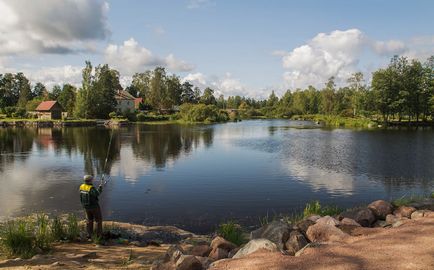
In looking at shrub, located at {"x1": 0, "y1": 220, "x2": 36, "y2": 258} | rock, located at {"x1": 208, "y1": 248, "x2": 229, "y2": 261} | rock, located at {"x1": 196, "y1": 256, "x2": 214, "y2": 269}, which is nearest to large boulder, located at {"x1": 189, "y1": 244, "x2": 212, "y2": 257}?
rock, located at {"x1": 208, "y1": 248, "x2": 229, "y2": 261}

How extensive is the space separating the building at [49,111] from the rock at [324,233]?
107 meters

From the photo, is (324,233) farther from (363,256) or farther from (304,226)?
(363,256)

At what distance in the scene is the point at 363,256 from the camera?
26.1ft

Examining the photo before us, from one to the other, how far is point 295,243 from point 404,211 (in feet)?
17.8

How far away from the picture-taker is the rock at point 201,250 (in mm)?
9644

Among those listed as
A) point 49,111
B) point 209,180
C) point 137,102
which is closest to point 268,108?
point 137,102

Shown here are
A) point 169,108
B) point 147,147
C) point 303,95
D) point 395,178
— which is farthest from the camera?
point 303,95

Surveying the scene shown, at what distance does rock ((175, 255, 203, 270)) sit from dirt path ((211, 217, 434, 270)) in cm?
50

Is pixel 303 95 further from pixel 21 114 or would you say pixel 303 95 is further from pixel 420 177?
pixel 420 177

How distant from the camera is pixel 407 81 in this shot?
9088 centimetres

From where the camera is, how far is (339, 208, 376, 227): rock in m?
12.0

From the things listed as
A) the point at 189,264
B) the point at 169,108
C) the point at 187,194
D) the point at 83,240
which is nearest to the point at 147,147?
the point at 187,194

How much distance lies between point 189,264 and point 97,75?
113550 millimetres

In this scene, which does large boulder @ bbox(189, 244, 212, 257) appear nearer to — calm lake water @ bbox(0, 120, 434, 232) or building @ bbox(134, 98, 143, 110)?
calm lake water @ bbox(0, 120, 434, 232)
